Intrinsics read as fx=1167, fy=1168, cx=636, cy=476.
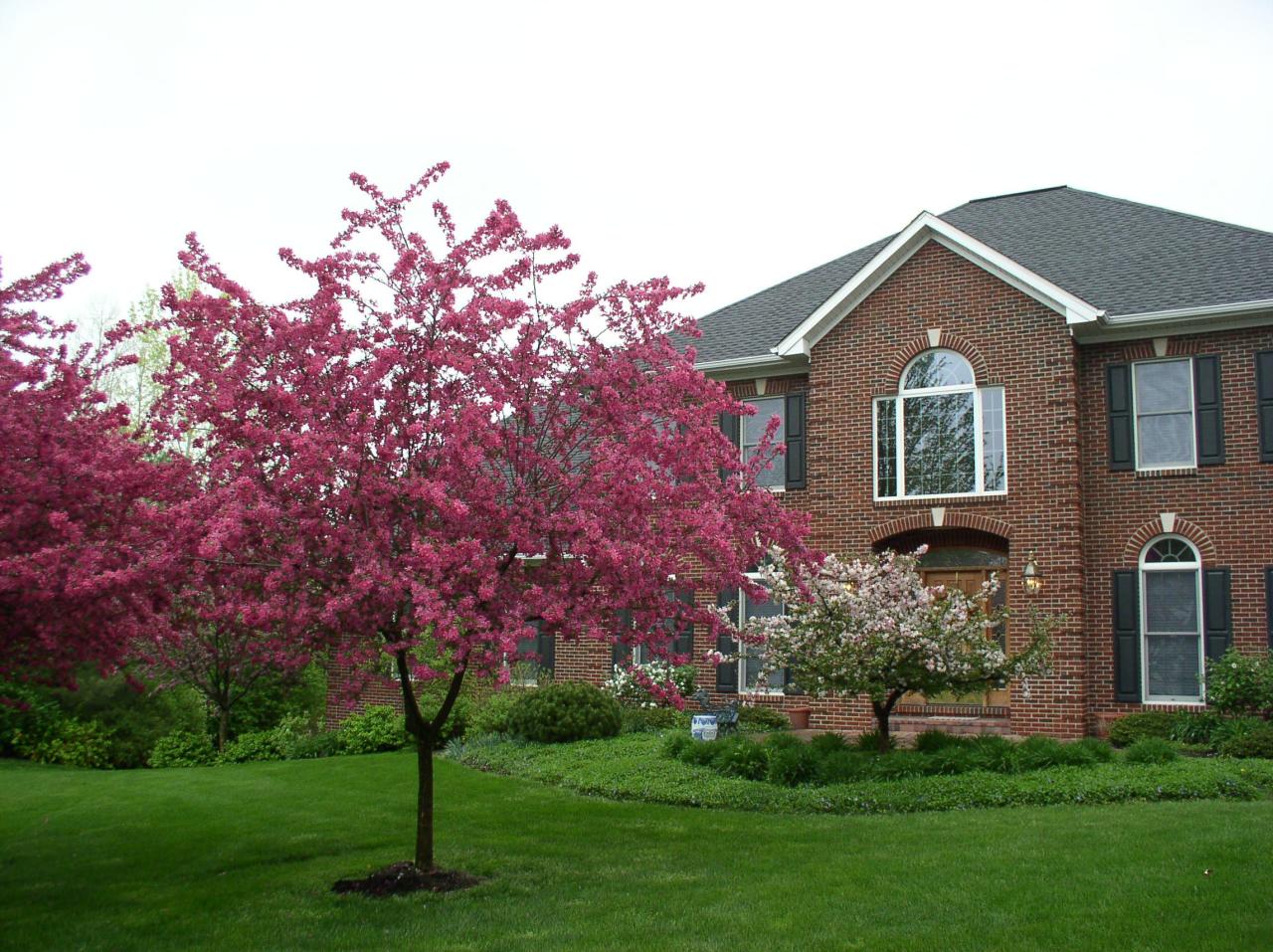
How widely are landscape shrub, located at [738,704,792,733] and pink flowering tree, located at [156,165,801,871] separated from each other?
9.01m

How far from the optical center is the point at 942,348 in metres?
18.0

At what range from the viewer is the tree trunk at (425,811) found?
9086mm

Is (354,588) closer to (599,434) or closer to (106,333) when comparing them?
(599,434)

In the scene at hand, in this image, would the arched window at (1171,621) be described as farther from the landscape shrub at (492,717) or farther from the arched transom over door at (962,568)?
the landscape shrub at (492,717)

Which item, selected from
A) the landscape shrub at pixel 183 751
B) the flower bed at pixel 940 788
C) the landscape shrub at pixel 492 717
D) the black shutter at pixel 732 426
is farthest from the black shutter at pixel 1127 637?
the landscape shrub at pixel 183 751

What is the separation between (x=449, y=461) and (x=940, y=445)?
11.3m

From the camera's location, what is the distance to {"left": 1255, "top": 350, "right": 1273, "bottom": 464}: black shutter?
16172 mm

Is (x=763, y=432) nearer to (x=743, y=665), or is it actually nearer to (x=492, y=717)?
(x=743, y=665)

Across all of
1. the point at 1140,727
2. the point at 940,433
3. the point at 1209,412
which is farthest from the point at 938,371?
the point at 1140,727

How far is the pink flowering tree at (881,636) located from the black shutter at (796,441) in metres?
5.13

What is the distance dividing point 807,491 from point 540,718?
18.2ft

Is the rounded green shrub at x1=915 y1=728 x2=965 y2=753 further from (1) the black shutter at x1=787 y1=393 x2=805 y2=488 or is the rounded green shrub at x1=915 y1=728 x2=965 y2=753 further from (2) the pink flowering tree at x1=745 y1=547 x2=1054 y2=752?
(1) the black shutter at x1=787 y1=393 x2=805 y2=488

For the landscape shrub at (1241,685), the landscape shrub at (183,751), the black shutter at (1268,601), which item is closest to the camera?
the landscape shrub at (1241,685)

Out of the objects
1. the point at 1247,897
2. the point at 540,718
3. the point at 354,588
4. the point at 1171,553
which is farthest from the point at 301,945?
the point at 1171,553
